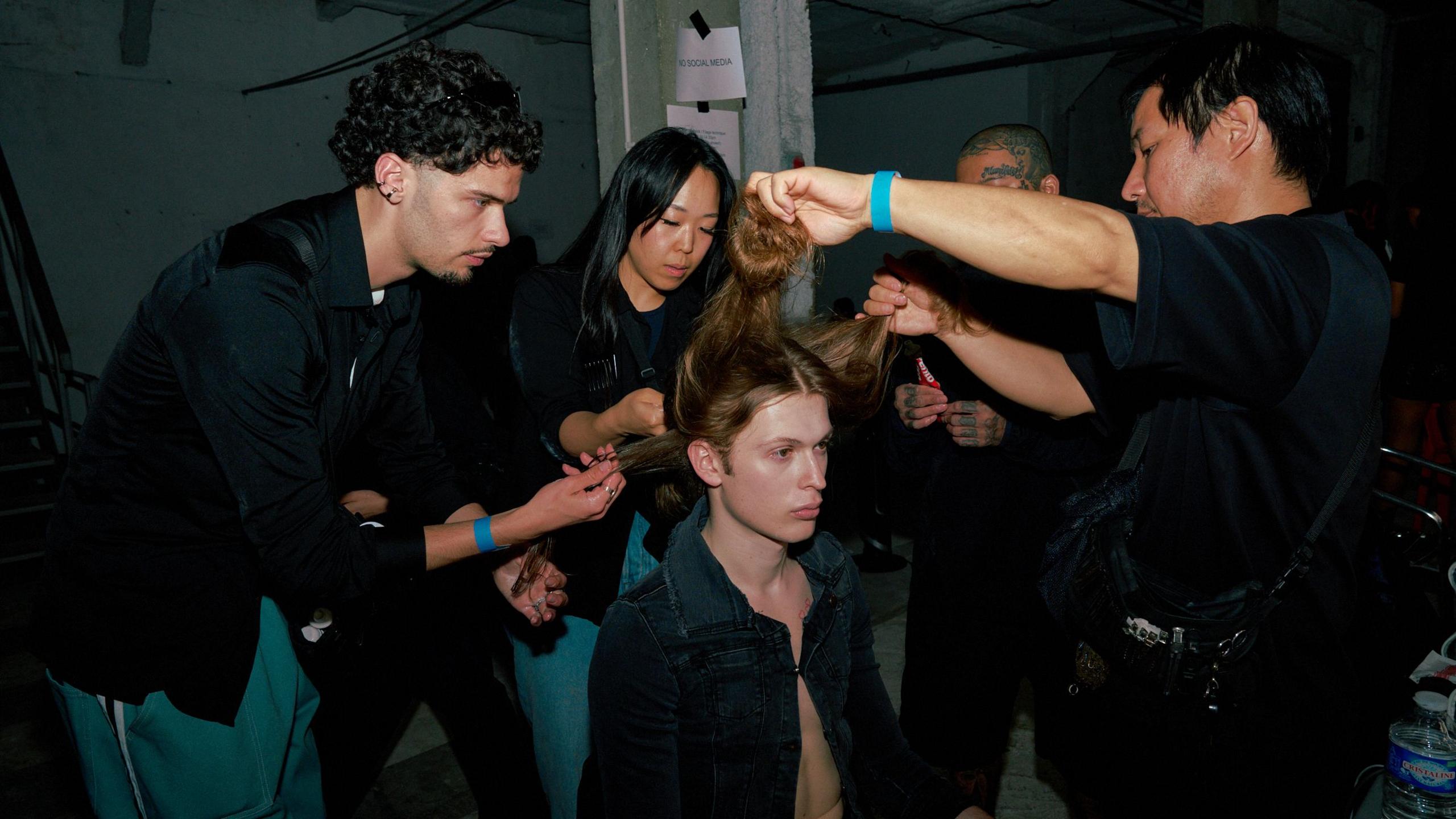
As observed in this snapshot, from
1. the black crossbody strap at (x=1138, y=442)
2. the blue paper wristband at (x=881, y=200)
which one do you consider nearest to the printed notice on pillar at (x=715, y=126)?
the black crossbody strap at (x=1138, y=442)

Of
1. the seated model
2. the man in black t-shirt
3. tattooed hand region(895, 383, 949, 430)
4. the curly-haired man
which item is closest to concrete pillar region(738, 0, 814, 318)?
tattooed hand region(895, 383, 949, 430)

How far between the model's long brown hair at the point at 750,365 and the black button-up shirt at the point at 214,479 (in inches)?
24.7

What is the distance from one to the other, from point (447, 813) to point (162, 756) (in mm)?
1607

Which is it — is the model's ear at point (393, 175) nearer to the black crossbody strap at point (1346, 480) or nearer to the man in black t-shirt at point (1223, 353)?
the man in black t-shirt at point (1223, 353)

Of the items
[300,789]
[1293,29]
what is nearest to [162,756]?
[300,789]


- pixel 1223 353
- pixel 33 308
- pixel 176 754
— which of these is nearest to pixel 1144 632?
pixel 1223 353

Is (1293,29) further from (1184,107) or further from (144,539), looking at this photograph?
(144,539)

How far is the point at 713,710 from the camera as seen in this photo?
1.74 meters

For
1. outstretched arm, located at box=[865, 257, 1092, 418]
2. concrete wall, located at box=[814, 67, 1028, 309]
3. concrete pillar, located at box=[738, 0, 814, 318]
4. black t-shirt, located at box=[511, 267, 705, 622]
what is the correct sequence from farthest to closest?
concrete wall, located at box=[814, 67, 1028, 309] < concrete pillar, located at box=[738, 0, 814, 318] < black t-shirt, located at box=[511, 267, 705, 622] < outstretched arm, located at box=[865, 257, 1092, 418]

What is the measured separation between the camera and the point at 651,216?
7.91 feet

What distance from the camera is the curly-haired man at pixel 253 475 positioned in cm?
157

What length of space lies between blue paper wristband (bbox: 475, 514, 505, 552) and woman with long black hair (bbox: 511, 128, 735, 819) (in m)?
0.38

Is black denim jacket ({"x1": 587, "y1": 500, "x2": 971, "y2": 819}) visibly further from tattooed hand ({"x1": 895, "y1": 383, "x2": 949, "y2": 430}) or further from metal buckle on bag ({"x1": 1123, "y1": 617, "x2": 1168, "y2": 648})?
tattooed hand ({"x1": 895, "y1": 383, "x2": 949, "y2": 430})

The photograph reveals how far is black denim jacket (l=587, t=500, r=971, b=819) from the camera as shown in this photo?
65.6 inches
